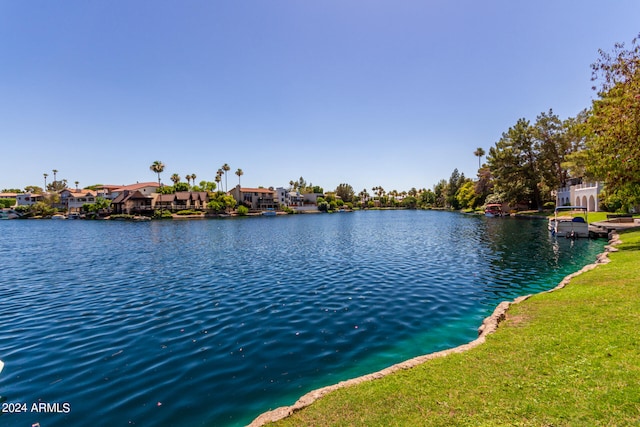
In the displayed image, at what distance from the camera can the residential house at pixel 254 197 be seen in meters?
133

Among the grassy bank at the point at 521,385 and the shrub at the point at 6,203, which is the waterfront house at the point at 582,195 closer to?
the grassy bank at the point at 521,385

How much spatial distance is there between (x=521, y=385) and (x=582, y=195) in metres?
72.5

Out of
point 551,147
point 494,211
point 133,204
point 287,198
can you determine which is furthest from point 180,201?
point 551,147

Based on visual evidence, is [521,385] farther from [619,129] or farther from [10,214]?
[10,214]

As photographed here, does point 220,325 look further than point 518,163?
No

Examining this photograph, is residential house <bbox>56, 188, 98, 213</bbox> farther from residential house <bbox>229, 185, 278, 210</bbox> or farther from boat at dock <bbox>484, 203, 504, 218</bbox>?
boat at dock <bbox>484, 203, 504, 218</bbox>

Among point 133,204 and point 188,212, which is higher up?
point 133,204

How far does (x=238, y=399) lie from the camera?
714 centimetres

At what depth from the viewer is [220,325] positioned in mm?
11727

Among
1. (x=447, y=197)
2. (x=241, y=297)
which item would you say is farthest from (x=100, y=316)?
(x=447, y=197)

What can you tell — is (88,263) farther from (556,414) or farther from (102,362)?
(556,414)

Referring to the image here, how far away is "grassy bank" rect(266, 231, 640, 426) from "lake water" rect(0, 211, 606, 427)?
74.6 inches

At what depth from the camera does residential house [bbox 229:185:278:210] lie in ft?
436

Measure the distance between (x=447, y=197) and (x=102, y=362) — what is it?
498 feet
